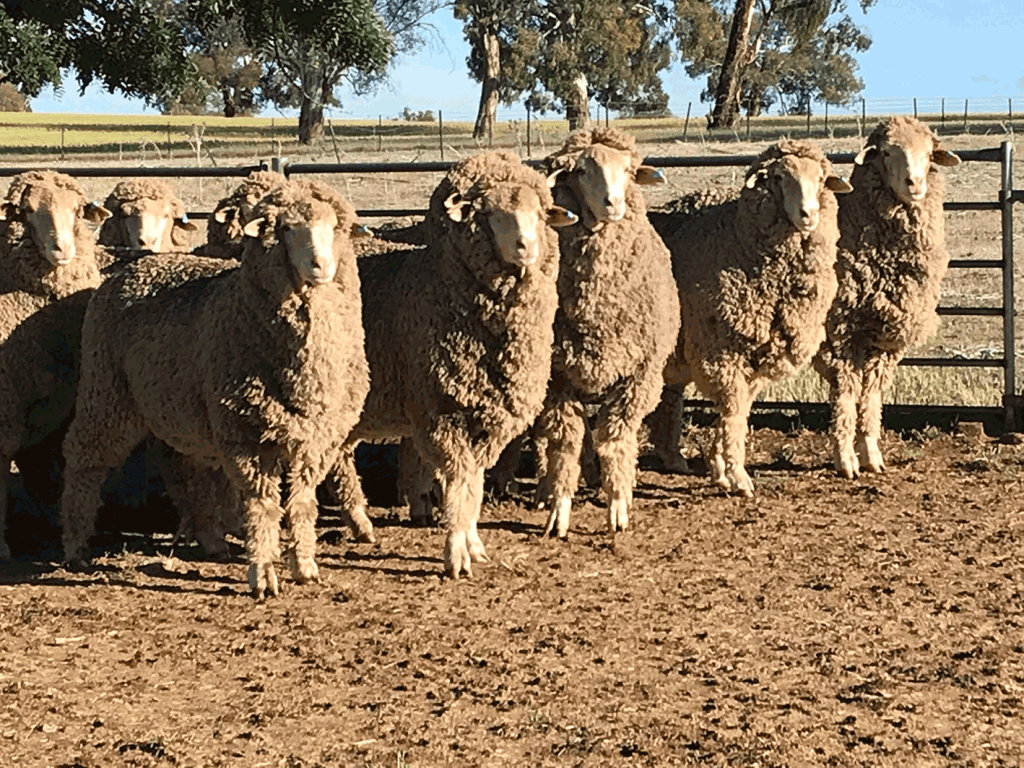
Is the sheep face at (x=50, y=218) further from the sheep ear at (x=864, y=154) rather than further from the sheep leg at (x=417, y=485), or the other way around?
the sheep ear at (x=864, y=154)

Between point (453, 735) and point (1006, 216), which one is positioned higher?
point (1006, 216)

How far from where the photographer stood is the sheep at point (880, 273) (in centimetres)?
959

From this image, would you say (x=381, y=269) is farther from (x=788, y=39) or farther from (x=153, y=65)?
(x=788, y=39)

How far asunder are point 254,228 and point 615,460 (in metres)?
2.54

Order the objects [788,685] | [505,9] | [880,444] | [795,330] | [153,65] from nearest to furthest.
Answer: [788,685] → [795,330] → [880,444] → [153,65] → [505,9]

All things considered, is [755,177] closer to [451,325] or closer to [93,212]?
[451,325]

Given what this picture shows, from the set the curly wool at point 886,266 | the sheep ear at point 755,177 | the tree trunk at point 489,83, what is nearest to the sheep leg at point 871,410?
the curly wool at point 886,266

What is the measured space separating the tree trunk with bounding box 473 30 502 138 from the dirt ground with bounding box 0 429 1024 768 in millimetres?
38658

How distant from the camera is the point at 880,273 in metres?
9.61

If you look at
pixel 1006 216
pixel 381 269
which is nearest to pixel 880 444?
pixel 1006 216

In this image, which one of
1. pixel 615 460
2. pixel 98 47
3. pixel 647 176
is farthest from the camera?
pixel 98 47

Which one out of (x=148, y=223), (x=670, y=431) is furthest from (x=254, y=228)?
(x=670, y=431)

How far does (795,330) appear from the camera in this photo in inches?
360

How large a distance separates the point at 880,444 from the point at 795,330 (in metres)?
1.89
